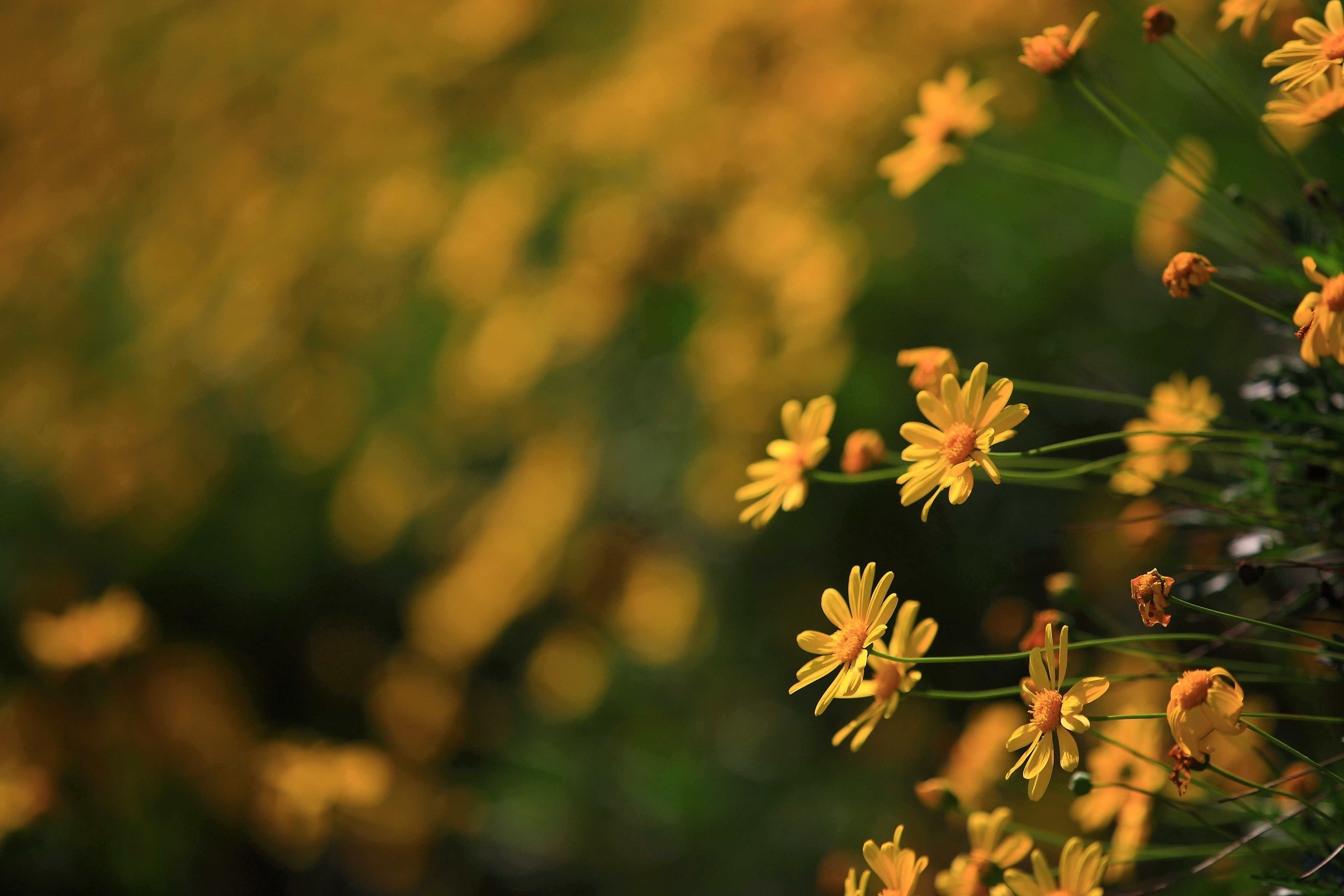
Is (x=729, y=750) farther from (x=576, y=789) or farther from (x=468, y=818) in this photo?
(x=468, y=818)

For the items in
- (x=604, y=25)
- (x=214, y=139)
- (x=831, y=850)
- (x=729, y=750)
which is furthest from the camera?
(x=214, y=139)

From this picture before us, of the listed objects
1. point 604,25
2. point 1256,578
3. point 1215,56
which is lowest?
point 604,25

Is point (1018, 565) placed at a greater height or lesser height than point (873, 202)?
lesser

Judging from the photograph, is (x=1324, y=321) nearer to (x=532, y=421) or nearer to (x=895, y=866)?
(x=895, y=866)

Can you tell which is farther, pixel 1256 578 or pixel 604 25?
pixel 604 25

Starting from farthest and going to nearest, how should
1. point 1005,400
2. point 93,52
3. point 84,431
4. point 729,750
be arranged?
point 93,52
point 84,431
point 729,750
point 1005,400

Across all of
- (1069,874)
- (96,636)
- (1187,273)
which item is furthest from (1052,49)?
(96,636)

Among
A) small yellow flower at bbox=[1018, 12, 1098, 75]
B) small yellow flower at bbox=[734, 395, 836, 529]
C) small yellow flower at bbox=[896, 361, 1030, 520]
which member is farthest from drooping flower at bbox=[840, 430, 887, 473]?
small yellow flower at bbox=[1018, 12, 1098, 75]

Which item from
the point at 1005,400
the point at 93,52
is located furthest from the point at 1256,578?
the point at 93,52

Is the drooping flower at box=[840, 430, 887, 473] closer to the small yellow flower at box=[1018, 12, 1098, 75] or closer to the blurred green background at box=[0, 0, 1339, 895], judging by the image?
the blurred green background at box=[0, 0, 1339, 895]
